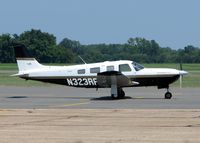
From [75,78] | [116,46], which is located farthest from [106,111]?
[116,46]

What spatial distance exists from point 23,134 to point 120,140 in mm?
2459

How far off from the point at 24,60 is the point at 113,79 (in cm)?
498

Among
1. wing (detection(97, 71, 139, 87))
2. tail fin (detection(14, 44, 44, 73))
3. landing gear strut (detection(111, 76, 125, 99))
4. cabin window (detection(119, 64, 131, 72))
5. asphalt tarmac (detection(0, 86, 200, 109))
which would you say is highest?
tail fin (detection(14, 44, 44, 73))

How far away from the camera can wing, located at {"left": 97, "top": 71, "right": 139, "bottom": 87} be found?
3111cm

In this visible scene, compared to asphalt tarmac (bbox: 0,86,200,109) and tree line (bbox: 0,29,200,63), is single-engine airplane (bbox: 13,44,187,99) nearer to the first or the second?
asphalt tarmac (bbox: 0,86,200,109)

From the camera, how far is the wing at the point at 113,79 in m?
31.1

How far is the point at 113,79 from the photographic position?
31.3 m

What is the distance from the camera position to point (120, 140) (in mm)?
14016

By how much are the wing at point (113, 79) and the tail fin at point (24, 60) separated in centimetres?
363

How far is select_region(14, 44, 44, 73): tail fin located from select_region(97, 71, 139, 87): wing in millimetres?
3632

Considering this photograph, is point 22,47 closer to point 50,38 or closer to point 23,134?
point 23,134

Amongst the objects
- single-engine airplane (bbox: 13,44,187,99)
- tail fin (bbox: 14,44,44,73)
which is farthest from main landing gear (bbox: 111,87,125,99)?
tail fin (bbox: 14,44,44,73)

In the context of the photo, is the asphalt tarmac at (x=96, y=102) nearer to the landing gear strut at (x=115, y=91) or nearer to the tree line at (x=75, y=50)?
the landing gear strut at (x=115, y=91)

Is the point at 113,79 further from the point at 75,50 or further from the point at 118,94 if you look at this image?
the point at 75,50
